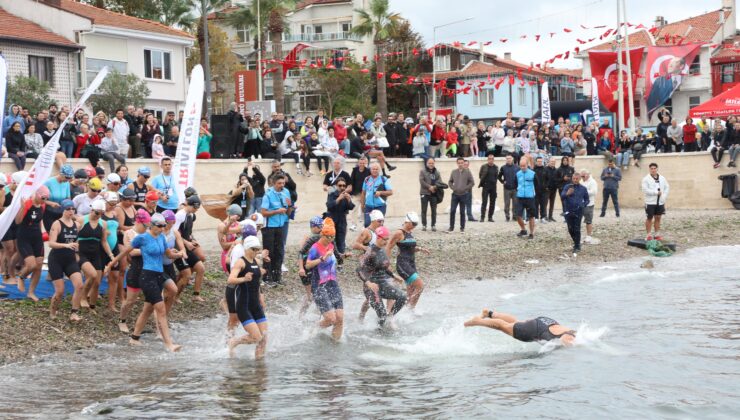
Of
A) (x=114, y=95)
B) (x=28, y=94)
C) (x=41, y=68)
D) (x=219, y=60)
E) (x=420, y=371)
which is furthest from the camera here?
(x=219, y=60)

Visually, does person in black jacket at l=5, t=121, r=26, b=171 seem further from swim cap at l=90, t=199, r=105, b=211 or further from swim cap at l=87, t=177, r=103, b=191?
swim cap at l=90, t=199, r=105, b=211

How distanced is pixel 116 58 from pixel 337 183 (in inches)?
1156

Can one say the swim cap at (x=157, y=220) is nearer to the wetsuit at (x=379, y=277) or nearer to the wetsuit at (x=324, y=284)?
the wetsuit at (x=324, y=284)

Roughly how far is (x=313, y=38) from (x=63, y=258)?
65.4m

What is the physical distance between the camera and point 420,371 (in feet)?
39.0

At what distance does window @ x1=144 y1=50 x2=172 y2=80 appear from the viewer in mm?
45375

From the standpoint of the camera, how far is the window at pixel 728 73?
60794 mm

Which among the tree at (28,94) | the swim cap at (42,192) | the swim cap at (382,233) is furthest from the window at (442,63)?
the swim cap at (42,192)

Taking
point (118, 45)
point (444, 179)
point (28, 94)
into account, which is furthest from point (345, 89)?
point (444, 179)

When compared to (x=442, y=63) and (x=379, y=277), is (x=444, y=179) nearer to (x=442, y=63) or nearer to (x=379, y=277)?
(x=379, y=277)

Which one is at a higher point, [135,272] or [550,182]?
[550,182]

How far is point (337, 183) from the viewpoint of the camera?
690 inches

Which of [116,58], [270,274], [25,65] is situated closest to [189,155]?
[270,274]

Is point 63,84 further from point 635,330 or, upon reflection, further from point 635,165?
point 635,330
